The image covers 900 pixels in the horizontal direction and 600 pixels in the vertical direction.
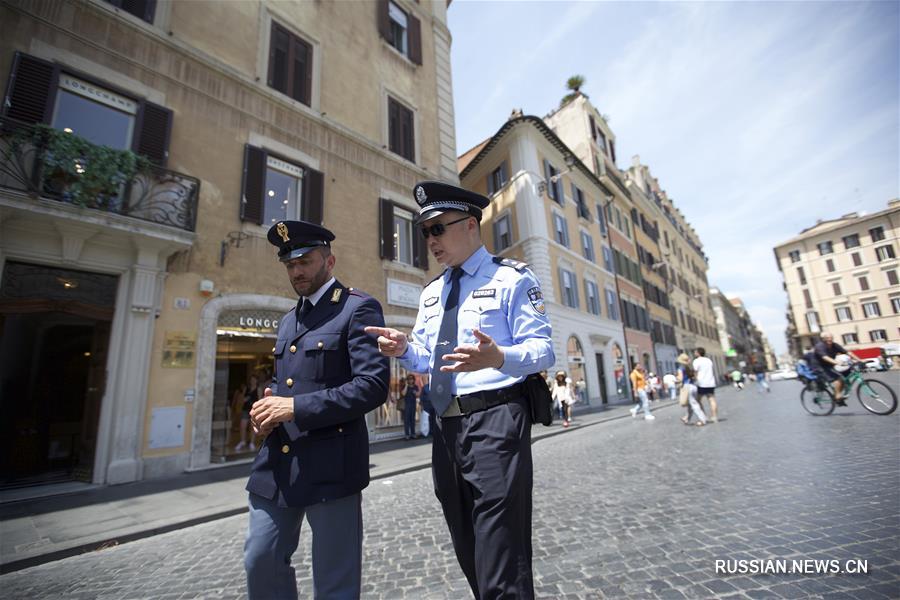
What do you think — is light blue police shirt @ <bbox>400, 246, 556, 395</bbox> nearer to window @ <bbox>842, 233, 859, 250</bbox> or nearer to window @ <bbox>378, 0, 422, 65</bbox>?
window @ <bbox>378, 0, 422, 65</bbox>

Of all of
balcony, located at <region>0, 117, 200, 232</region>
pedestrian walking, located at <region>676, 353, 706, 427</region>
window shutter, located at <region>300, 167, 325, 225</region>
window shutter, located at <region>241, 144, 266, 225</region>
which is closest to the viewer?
balcony, located at <region>0, 117, 200, 232</region>

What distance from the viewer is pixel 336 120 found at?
37.1 feet

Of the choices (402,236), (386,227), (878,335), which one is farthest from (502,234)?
(878,335)

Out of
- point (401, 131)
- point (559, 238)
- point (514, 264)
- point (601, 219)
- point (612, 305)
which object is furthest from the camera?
point (601, 219)

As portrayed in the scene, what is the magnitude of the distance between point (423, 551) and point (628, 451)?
521cm

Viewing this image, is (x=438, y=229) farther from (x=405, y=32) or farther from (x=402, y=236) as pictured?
(x=405, y=32)

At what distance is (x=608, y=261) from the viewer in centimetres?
2556

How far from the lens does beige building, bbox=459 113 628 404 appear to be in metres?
19.2

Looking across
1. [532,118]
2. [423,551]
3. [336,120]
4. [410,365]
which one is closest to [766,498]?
[423,551]

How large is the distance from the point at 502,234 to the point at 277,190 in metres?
13.4

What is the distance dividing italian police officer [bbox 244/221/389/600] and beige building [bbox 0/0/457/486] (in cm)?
674

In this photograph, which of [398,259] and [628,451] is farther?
[398,259]

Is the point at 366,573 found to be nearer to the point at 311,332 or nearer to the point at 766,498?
the point at 311,332

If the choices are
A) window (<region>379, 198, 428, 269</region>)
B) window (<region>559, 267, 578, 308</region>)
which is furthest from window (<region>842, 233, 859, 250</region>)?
window (<region>379, 198, 428, 269</region>)
